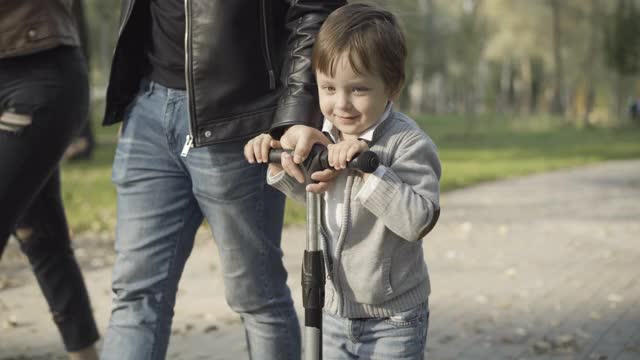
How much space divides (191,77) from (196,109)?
9cm

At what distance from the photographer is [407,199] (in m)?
2.67

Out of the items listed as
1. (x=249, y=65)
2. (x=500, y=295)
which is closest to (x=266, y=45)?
(x=249, y=65)

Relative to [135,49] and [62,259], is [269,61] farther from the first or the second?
[62,259]

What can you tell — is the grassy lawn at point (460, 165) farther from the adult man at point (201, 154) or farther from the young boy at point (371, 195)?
the young boy at point (371, 195)

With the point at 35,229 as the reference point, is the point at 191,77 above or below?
above

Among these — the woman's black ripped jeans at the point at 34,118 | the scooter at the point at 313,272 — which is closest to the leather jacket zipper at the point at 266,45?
the scooter at the point at 313,272

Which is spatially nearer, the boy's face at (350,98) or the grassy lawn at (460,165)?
the boy's face at (350,98)

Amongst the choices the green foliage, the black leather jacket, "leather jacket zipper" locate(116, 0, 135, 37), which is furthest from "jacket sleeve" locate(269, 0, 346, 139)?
the green foliage

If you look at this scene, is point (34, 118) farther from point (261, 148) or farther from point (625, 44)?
point (625, 44)

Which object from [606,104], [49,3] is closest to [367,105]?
[49,3]

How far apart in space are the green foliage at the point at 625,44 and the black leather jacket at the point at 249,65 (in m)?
36.6

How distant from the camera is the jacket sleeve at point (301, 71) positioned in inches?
117

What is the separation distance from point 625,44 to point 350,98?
3720cm

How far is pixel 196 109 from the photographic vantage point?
307 cm
